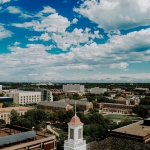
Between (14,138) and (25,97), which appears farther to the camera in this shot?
(25,97)

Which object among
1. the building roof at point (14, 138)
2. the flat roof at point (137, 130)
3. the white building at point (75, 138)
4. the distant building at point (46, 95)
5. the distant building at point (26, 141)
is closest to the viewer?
the white building at point (75, 138)

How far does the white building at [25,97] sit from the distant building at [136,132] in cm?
10722

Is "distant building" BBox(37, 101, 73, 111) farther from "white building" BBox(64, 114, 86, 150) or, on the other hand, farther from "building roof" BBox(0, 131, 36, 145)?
"white building" BBox(64, 114, 86, 150)

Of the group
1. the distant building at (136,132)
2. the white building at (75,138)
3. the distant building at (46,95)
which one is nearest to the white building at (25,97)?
the distant building at (46,95)

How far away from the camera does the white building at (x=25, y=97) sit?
5978 inches

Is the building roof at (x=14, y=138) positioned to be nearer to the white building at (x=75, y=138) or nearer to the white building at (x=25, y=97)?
the white building at (x=75, y=138)

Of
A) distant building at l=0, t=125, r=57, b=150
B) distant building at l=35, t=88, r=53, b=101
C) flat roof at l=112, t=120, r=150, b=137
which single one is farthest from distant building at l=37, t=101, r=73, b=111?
distant building at l=0, t=125, r=57, b=150

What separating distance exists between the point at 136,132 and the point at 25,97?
116 m

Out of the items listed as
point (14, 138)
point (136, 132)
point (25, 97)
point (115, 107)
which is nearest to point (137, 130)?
point (136, 132)

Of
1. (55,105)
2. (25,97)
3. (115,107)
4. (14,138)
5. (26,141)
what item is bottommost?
(115,107)

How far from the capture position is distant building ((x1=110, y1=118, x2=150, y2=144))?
47.2 m

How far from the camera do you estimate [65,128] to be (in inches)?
3145

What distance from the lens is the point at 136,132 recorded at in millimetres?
50438

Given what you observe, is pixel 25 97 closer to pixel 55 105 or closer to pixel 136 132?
pixel 55 105
